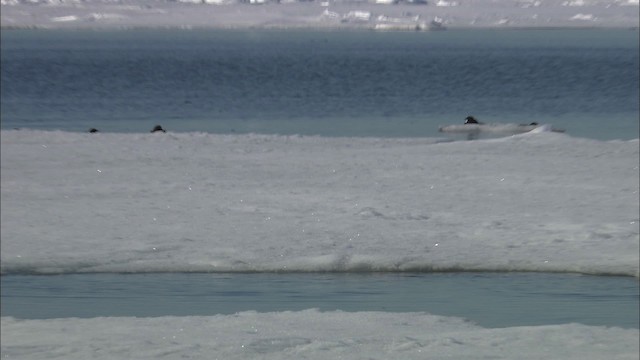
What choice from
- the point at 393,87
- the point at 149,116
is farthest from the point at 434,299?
the point at 393,87

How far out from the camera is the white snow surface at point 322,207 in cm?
846

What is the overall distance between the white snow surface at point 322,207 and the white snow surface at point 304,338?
5.11 feet

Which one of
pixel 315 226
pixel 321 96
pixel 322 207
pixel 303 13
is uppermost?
pixel 303 13

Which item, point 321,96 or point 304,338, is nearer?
point 304,338

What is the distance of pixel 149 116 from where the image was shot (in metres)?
24.2

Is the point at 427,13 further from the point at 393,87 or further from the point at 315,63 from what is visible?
the point at 393,87

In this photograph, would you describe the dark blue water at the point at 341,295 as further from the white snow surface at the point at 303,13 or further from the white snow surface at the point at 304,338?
the white snow surface at the point at 303,13

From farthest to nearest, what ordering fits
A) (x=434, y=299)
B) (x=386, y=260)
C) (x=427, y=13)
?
(x=427, y=13) < (x=386, y=260) < (x=434, y=299)

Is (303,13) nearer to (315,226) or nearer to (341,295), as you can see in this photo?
(315,226)

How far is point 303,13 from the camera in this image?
112 metres

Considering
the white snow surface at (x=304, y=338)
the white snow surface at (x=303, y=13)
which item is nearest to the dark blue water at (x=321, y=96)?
the white snow surface at (x=304, y=338)

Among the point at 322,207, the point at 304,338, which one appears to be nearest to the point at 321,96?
the point at 322,207

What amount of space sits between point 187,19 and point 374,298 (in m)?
104

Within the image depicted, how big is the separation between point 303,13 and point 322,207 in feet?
338
